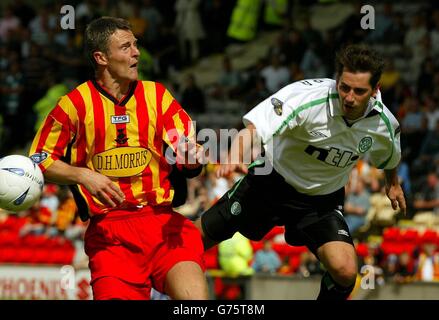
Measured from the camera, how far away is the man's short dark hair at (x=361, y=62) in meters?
7.51

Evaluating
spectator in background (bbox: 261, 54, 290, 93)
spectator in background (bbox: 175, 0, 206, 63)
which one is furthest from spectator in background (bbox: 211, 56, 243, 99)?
spectator in background (bbox: 175, 0, 206, 63)

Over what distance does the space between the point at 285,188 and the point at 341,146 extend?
0.63 m

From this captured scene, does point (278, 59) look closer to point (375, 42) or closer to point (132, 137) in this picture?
point (375, 42)

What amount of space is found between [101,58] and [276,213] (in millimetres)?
2145

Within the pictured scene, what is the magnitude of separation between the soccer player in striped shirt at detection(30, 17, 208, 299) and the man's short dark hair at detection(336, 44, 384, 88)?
1.26 metres

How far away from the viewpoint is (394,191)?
829cm

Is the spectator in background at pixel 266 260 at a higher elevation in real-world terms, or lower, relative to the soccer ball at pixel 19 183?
lower

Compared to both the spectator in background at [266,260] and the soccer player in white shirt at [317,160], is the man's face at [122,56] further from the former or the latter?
the spectator in background at [266,260]

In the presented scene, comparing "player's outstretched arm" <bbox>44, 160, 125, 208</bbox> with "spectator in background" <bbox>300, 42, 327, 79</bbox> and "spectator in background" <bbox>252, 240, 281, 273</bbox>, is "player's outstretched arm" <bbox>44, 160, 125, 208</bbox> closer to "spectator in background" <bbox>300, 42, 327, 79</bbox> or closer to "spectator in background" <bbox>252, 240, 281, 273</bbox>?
"spectator in background" <bbox>252, 240, 281, 273</bbox>

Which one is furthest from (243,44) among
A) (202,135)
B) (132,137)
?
(132,137)

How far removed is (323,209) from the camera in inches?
329

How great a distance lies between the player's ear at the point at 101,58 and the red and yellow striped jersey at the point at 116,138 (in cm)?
15

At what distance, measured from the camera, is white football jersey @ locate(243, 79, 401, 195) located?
7727 mm

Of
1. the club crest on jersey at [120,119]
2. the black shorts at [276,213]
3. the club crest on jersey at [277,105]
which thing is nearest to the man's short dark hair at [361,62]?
the club crest on jersey at [277,105]
